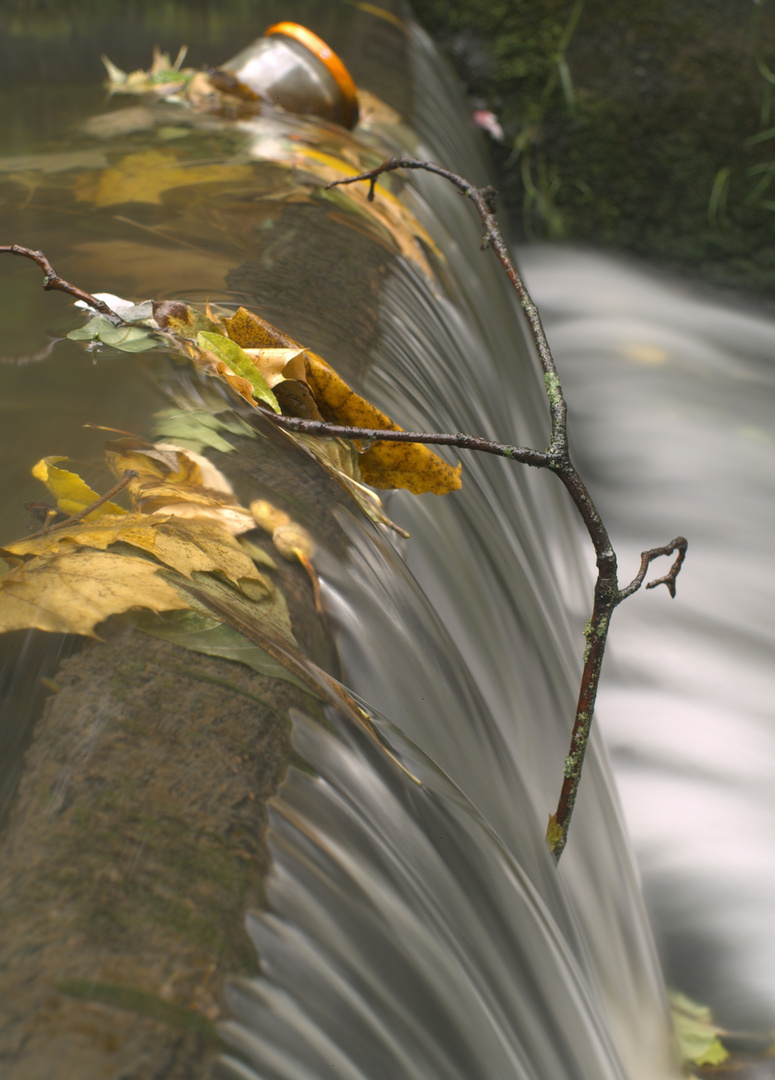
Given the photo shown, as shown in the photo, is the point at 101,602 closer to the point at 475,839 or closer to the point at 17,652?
the point at 17,652

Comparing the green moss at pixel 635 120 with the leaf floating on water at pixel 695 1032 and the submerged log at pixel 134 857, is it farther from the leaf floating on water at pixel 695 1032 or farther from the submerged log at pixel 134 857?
the submerged log at pixel 134 857

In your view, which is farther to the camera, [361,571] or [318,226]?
[318,226]

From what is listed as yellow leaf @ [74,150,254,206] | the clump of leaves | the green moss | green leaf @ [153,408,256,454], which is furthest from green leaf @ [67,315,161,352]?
the green moss

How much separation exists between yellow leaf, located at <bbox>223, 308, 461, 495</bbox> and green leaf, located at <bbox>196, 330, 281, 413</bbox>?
0.06m

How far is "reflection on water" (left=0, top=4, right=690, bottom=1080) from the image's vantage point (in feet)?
2.04

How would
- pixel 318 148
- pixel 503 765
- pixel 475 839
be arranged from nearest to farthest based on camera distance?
1. pixel 475 839
2. pixel 503 765
3. pixel 318 148

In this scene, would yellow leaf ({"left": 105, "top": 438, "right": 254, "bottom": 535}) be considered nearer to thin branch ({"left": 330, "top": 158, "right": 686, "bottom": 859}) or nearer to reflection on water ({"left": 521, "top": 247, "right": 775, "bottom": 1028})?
thin branch ({"left": 330, "top": 158, "right": 686, "bottom": 859})

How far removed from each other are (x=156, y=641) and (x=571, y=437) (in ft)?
9.26

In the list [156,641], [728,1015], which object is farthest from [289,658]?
[728,1015]

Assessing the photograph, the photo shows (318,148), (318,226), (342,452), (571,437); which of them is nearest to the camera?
(342,452)

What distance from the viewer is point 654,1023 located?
4.64 ft

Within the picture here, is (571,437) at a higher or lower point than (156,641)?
higher

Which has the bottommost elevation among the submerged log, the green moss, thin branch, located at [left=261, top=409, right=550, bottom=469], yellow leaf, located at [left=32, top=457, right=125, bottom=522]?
the submerged log

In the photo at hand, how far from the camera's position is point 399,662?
88 centimetres
